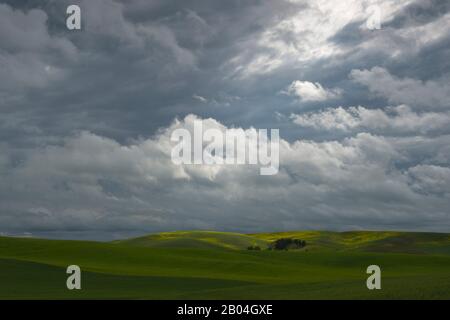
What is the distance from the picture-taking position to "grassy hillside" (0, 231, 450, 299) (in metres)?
27.1

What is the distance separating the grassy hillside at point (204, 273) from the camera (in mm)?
27125

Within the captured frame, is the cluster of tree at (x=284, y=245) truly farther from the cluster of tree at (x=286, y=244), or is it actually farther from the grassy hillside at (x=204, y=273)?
the grassy hillside at (x=204, y=273)

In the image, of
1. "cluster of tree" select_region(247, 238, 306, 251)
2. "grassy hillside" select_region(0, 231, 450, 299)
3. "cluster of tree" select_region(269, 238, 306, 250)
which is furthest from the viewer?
"cluster of tree" select_region(269, 238, 306, 250)

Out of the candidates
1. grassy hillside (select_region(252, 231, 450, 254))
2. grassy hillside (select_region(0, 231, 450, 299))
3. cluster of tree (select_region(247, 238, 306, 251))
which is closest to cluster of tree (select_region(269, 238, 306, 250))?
cluster of tree (select_region(247, 238, 306, 251))

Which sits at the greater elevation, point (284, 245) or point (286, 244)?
point (286, 244)

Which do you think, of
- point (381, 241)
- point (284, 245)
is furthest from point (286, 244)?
point (381, 241)

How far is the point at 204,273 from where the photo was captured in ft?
166

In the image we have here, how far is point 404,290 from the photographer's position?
2359 centimetres

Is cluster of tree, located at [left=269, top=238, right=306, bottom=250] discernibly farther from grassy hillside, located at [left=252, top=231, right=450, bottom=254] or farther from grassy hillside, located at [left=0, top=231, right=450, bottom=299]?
grassy hillside, located at [left=0, top=231, right=450, bottom=299]

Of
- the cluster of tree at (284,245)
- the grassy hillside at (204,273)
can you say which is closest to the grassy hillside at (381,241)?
the grassy hillside at (204,273)

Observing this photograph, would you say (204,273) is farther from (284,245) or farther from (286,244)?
(286,244)
